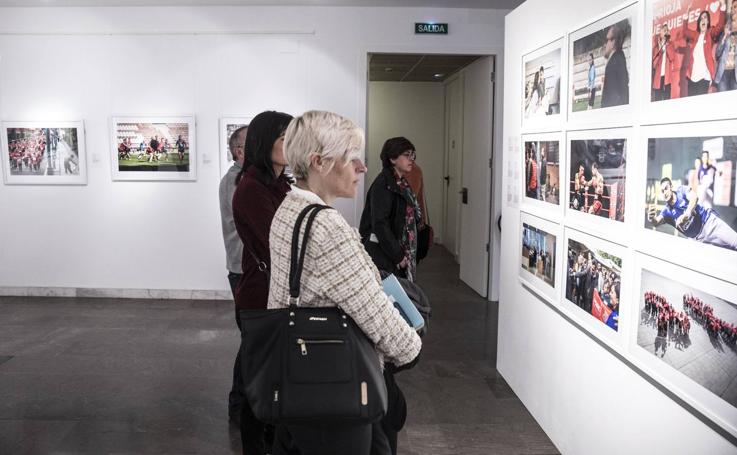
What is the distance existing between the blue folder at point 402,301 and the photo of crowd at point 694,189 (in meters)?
0.98

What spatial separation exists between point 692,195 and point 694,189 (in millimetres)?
24

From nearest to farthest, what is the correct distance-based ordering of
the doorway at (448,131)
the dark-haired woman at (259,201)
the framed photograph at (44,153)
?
the dark-haired woman at (259,201), the framed photograph at (44,153), the doorway at (448,131)

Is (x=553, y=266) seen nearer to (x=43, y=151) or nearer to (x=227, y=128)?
(x=227, y=128)

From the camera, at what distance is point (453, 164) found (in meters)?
10.2

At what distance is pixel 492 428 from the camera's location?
3773mm

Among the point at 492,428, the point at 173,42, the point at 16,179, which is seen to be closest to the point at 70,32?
the point at 173,42

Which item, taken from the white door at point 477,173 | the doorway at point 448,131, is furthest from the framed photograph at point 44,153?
the white door at point 477,173

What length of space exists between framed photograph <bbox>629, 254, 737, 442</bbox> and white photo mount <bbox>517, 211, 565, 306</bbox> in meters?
0.81

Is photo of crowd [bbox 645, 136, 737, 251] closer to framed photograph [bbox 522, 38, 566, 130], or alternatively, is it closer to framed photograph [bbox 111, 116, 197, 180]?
framed photograph [bbox 522, 38, 566, 130]

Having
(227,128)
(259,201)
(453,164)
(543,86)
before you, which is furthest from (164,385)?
(453,164)

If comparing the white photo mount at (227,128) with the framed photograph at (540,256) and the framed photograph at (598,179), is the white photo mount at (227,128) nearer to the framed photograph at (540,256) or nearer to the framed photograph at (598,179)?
the framed photograph at (540,256)

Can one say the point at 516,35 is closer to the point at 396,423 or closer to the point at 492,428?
the point at 492,428

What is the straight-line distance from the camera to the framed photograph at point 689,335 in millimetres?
1953

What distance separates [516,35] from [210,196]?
4.14m
